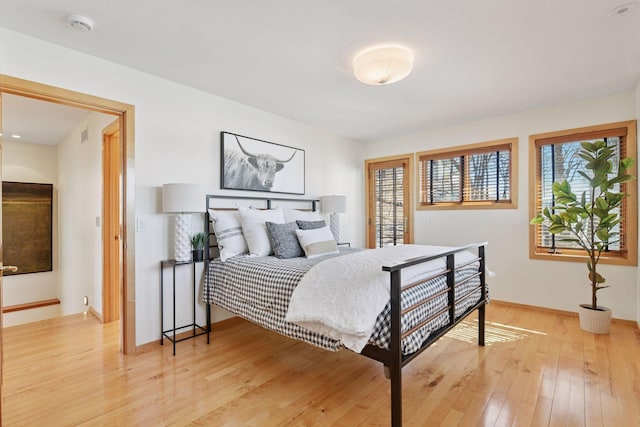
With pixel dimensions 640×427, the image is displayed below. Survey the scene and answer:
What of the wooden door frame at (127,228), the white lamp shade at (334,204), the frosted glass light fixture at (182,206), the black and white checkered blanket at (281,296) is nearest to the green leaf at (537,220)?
the black and white checkered blanket at (281,296)

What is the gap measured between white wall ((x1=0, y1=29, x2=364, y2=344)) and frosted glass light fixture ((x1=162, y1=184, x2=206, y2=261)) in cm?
19

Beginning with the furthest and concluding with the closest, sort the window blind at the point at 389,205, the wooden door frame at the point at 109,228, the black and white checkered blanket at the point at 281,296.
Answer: the window blind at the point at 389,205, the wooden door frame at the point at 109,228, the black and white checkered blanket at the point at 281,296

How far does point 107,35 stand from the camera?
84.4 inches

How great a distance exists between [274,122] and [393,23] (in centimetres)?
207

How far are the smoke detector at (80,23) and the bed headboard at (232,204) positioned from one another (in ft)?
5.05

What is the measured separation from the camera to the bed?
160 cm

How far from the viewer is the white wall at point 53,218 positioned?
177 inches

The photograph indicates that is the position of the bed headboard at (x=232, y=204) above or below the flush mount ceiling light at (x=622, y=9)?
below

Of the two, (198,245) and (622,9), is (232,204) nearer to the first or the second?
(198,245)

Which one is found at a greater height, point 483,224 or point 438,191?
point 438,191

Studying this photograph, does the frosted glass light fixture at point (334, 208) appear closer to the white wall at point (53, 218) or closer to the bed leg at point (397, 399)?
the bed leg at point (397, 399)

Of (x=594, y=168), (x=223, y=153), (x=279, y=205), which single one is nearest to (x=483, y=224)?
(x=594, y=168)

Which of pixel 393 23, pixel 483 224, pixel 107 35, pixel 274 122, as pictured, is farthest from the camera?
pixel 483 224

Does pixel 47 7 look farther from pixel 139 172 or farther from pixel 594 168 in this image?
pixel 594 168
